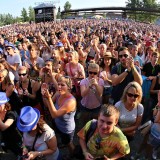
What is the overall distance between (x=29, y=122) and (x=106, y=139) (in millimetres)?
904

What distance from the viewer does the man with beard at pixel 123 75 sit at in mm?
4078

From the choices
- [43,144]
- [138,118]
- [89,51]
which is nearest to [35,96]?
[43,144]

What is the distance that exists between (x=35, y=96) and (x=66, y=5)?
3895 inches

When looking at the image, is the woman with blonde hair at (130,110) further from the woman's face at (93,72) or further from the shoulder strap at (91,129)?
the shoulder strap at (91,129)

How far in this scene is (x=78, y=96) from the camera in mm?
5293

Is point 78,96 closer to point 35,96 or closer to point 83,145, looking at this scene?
point 35,96

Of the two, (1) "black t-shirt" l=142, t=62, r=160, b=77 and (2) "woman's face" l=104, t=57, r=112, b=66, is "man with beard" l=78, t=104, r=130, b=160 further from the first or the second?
(1) "black t-shirt" l=142, t=62, r=160, b=77

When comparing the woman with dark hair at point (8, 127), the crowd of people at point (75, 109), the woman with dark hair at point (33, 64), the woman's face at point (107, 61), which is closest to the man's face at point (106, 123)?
the crowd of people at point (75, 109)

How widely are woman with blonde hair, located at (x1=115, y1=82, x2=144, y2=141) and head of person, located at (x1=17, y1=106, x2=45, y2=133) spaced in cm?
129

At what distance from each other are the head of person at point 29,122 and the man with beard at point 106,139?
53 centimetres

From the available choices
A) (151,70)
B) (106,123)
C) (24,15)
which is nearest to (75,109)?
(106,123)

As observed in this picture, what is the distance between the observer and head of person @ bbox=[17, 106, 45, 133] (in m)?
2.78

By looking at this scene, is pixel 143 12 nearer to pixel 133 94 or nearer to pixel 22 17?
pixel 22 17

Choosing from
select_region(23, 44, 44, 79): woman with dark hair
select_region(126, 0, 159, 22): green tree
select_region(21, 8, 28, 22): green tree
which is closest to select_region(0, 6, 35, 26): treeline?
select_region(21, 8, 28, 22): green tree
